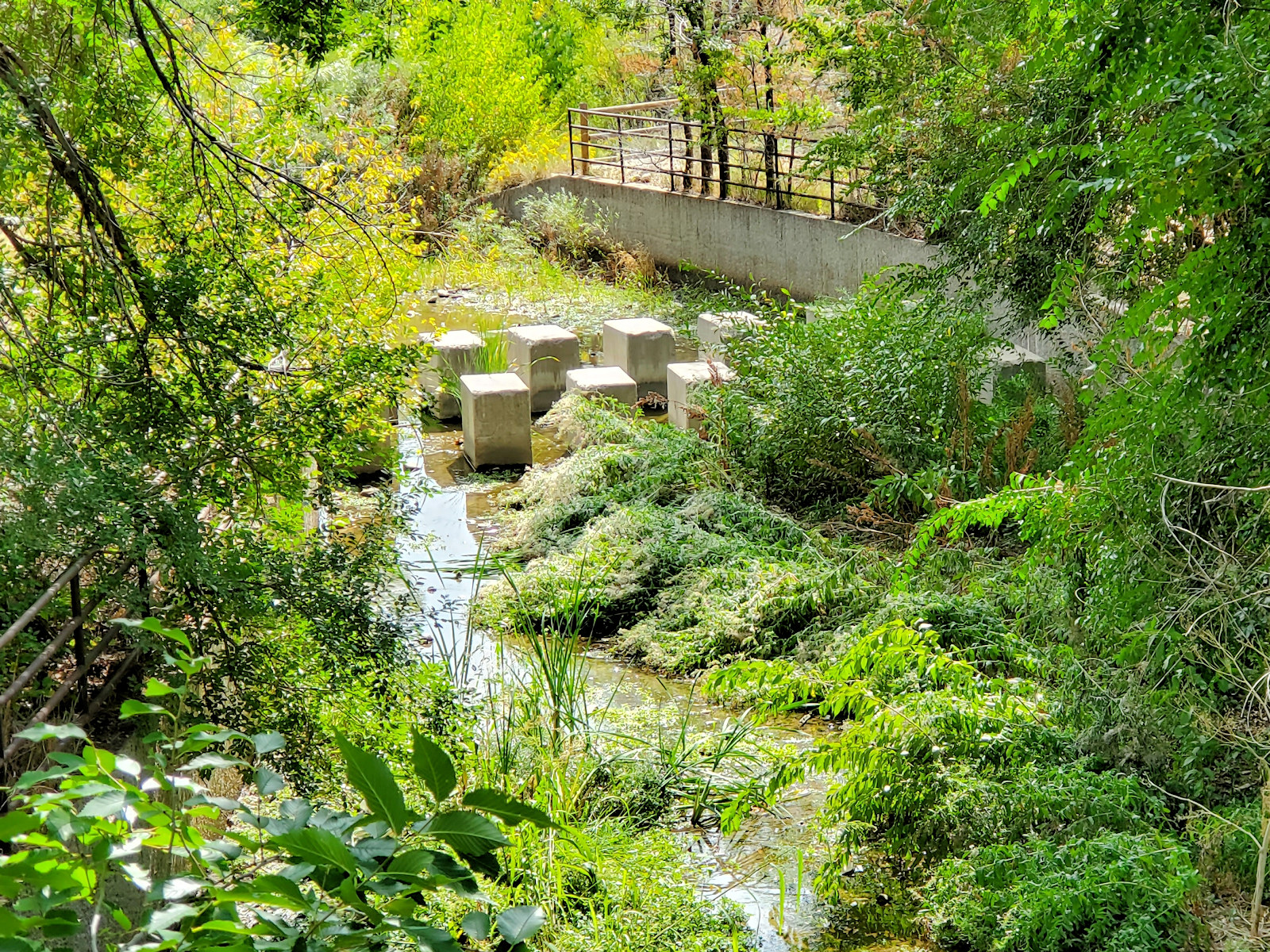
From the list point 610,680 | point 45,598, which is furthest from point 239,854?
point 610,680

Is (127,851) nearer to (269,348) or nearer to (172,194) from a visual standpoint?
(269,348)

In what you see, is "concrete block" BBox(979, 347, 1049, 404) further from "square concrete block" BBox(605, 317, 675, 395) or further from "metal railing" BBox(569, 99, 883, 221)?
"metal railing" BBox(569, 99, 883, 221)

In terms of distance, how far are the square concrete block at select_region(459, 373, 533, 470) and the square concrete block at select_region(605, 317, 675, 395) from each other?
6.90 ft

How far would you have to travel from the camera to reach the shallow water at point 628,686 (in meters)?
4.58

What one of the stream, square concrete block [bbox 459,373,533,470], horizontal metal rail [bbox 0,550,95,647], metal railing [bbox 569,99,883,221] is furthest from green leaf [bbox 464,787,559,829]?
metal railing [bbox 569,99,883,221]

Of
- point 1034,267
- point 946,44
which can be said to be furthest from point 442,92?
point 1034,267

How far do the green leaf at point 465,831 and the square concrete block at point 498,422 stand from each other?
852cm

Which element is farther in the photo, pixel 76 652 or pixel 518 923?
pixel 76 652

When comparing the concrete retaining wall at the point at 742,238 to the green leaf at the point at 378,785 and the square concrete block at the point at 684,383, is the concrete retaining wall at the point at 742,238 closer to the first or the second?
the square concrete block at the point at 684,383

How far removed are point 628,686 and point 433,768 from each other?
5219mm

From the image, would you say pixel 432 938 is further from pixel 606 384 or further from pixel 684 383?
pixel 606 384

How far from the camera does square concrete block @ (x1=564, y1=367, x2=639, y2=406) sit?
34.4ft

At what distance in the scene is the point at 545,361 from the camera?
11.8 meters

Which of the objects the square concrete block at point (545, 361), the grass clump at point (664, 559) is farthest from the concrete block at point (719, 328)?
the square concrete block at point (545, 361)
